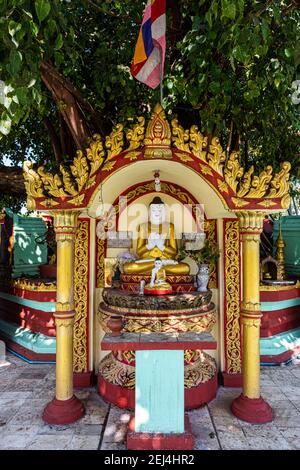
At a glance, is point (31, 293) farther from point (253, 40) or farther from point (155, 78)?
point (253, 40)

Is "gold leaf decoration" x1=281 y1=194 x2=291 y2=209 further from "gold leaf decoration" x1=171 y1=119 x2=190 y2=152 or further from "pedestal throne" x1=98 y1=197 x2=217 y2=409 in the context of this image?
"pedestal throne" x1=98 y1=197 x2=217 y2=409

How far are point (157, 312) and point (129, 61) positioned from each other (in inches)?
156

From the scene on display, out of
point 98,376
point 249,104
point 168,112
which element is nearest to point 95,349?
point 98,376

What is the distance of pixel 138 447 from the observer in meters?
3.57

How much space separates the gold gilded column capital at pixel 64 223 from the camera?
430 cm

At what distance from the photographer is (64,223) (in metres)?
4.32

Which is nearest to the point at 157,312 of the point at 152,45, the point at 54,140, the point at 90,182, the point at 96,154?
the point at 90,182

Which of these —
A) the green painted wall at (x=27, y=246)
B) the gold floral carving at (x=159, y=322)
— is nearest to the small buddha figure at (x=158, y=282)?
the gold floral carving at (x=159, y=322)

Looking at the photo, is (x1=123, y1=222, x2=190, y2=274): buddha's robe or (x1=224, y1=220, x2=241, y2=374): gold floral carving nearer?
(x1=123, y1=222, x2=190, y2=274): buddha's robe

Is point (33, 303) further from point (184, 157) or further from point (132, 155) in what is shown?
point (184, 157)

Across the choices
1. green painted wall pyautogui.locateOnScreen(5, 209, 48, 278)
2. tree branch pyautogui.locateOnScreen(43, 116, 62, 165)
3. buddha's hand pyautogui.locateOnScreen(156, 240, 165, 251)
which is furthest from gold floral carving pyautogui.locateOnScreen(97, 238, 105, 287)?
green painted wall pyautogui.locateOnScreen(5, 209, 48, 278)

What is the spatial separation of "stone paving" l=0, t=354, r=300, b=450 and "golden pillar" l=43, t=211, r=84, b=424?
0.49 feet

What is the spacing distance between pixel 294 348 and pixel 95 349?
380cm

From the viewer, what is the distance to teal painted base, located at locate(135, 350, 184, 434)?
12.0ft
